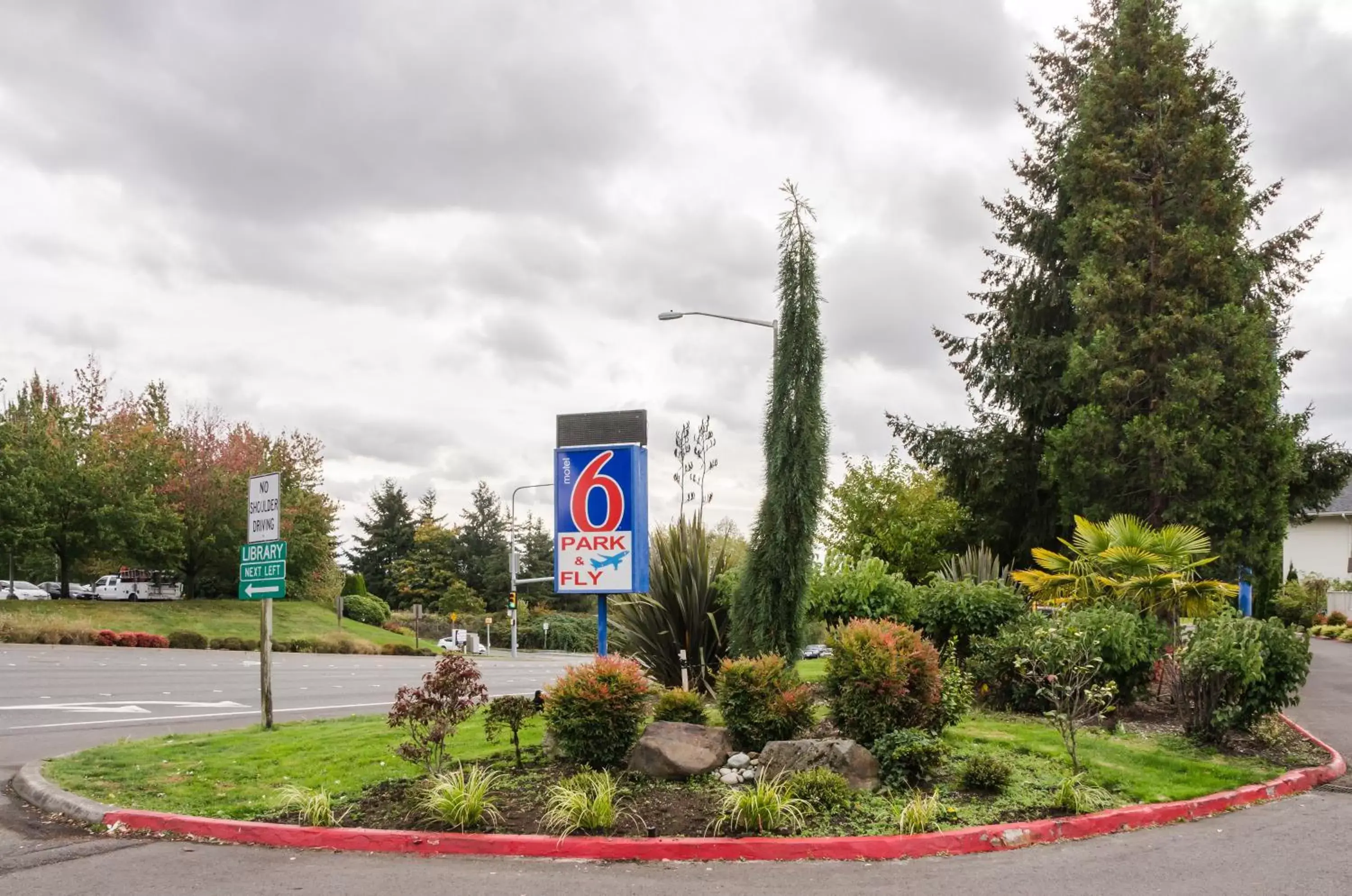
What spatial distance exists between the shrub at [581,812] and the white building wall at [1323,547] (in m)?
58.9

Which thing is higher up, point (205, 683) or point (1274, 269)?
point (1274, 269)

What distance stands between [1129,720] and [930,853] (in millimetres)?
6487

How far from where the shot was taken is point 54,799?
Result: 8.86m

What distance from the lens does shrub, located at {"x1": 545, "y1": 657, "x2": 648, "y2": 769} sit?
9.14 meters

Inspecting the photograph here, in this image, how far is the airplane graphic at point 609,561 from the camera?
1202 centimetres

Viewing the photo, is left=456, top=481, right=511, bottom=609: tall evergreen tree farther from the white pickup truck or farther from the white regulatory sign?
the white regulatory sign

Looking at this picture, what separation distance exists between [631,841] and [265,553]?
737 centimetres

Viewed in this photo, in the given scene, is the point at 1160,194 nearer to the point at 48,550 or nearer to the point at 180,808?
the point at 180,808

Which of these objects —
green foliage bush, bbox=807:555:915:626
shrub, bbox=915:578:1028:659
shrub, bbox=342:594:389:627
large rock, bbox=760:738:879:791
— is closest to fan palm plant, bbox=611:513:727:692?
green foliage bush, bbox=807:555:915:626

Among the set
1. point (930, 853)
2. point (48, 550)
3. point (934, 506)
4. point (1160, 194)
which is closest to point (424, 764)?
point (930, 853)

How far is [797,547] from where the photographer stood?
38.6 feet

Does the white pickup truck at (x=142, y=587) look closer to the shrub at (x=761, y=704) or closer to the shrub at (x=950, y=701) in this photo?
the shrub at (x=761, y=704)

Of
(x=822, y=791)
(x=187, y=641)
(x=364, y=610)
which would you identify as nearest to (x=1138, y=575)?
(x=822, y=791)

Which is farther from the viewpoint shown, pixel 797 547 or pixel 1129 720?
pixel 1129 720
